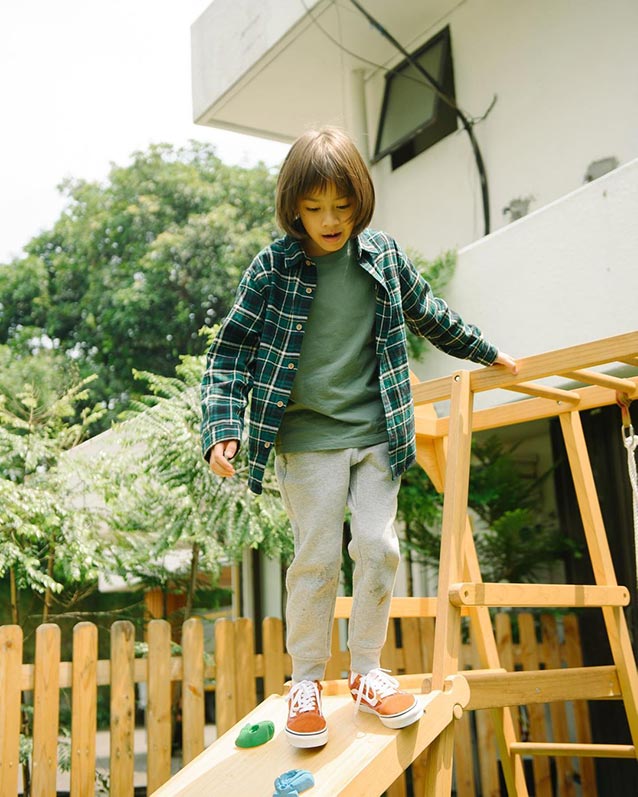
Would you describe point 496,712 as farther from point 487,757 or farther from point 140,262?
point 140,262

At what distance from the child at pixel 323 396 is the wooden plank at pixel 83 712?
70.4 inches

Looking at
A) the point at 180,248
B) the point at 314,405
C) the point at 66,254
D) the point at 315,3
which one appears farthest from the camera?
the point at 66,254

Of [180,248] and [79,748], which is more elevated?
[180,248]

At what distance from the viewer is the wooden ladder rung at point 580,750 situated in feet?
10.3

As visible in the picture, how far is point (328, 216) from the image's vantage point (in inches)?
92.7

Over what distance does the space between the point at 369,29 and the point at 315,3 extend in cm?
77

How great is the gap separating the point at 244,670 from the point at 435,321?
7.98ft

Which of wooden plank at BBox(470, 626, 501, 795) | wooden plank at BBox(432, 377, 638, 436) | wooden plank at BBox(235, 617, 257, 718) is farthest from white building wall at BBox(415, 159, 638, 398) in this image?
wooden plank at BBox(235, 617, 257, 718)

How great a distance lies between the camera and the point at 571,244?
183 inches

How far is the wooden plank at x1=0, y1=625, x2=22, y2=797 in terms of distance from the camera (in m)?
3.62

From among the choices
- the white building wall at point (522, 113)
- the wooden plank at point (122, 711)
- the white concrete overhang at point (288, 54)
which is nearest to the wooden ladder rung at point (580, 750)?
the wooden plank at point (122, 711)

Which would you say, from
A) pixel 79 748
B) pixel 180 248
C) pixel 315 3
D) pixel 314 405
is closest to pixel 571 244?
pixel 314 405

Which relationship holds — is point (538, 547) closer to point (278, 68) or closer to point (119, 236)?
point (278, 68)

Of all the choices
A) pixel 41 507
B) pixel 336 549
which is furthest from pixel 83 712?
pixel 336 549
